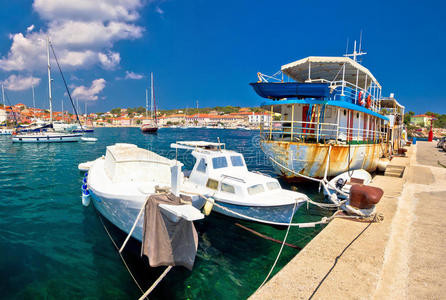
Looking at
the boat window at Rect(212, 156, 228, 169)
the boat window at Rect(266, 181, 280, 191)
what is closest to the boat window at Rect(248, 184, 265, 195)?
the boat window at Rect(266, 181, 280, 191)

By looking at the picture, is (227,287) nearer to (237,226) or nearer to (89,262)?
(237,226)

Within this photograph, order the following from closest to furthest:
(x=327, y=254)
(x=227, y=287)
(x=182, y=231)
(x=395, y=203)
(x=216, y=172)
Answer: (x=327, y=254), (x=182, y=231), (x=227, y=287), (x=395, y=203), (x=216, y=172)

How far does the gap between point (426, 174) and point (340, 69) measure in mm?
8259

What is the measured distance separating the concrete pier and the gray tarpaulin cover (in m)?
2.18

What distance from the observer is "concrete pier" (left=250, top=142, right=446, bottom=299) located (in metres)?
3.94

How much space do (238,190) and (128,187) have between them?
366cm

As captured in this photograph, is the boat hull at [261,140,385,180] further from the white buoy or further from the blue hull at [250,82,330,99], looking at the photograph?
the white buoy

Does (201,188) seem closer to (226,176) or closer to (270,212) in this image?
(226,176)

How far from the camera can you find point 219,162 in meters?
9.82

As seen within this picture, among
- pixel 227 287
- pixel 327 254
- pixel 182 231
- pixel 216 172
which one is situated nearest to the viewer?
pixel 327 254

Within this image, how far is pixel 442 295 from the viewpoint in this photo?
393 centimetres

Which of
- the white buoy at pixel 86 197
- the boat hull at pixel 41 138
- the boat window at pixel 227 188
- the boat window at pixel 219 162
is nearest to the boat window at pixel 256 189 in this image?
the boat window at pixel 227 188

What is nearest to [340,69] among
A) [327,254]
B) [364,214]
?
[364,214]

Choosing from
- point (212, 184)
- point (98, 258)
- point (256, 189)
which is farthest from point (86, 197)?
point (256, 189)
